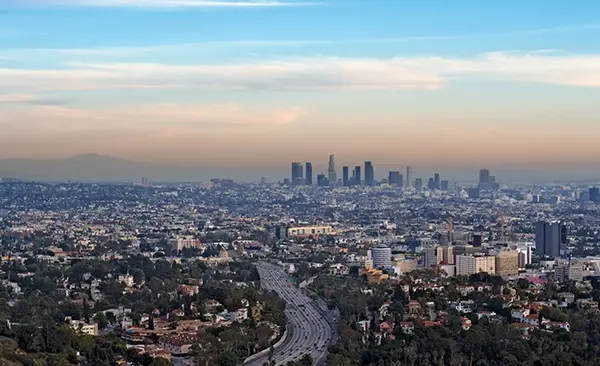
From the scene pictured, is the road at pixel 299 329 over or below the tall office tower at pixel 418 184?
below

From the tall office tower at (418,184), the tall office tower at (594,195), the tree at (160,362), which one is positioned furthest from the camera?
the tall office tower at (418,184)

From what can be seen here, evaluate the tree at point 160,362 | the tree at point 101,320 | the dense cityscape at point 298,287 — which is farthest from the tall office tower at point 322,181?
the tree at point 160,362

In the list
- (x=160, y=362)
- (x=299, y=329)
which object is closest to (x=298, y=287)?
(x=299, y=329)

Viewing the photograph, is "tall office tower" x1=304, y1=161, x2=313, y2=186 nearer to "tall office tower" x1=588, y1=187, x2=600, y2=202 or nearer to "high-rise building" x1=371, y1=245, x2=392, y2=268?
"tall office tower" x1=588, y1=187, x2=600, y2=202

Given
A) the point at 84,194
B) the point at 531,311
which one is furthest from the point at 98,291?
the point at 84,194

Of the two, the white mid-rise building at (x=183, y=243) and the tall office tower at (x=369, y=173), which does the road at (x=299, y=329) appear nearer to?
the white mid-rise building at (x=183, y=243)

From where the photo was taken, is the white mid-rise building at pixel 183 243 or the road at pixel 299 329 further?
the white mid-rise building at pixel 183 243
